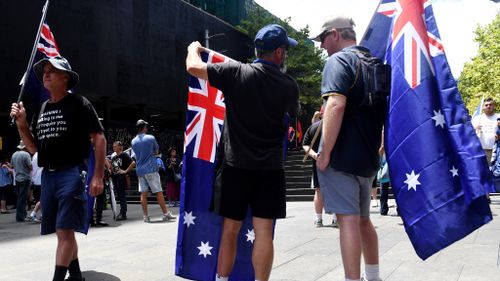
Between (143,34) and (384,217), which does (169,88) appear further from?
(384,217)

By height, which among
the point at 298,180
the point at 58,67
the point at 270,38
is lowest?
the point at 298,180

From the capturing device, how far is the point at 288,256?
5.38 m

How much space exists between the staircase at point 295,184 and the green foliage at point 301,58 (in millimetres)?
12418

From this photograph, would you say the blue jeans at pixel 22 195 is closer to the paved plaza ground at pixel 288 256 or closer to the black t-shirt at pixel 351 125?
the paved plaza ground at pixel 288 256

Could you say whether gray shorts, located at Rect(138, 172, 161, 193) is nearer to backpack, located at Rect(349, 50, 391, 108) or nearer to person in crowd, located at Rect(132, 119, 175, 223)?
person in crowd, located at Rect(132, 119, 175, 223)

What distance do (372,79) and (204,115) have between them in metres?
1.44

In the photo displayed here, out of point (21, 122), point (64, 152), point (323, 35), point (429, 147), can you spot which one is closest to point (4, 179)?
point (21, 122)

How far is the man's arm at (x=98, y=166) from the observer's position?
12.5 feet

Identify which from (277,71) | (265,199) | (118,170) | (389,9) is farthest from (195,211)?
(118,170)

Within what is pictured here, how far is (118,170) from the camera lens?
33.7ft

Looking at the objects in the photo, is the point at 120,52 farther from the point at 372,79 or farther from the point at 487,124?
the point at 372,79

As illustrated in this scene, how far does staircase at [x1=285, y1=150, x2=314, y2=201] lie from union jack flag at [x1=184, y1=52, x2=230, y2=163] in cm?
1175

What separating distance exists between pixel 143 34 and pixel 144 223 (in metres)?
16.2

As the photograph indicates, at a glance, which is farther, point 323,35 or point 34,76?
point 34,76
